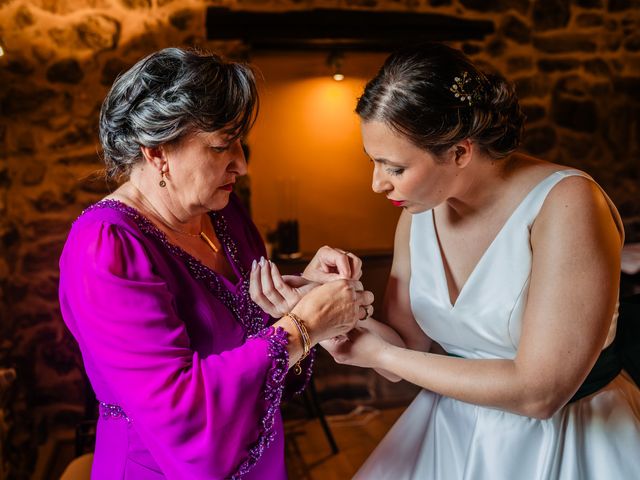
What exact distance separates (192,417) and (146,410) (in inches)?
3.3

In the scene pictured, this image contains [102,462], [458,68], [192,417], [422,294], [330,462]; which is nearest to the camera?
[192,417]

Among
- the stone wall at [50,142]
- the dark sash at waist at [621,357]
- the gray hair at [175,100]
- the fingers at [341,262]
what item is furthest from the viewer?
the stone wall at [50,142]

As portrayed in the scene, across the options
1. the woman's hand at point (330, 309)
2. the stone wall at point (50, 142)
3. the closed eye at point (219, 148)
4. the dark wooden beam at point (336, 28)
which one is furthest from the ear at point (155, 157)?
the dark wooden beam at point (336, 28)

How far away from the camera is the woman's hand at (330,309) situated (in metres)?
1.23

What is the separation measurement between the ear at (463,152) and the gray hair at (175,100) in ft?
1.44

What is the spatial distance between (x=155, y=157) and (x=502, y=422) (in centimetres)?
91

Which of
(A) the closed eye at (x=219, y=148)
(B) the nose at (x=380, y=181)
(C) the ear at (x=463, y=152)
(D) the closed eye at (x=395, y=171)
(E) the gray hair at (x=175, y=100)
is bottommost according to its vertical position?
(B) the nose at (x=380, y=181)

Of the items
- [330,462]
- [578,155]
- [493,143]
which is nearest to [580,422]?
[493,143]

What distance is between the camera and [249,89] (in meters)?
1.28

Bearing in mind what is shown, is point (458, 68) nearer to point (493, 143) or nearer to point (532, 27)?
point (493, 143)

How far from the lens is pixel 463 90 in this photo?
1.21 m

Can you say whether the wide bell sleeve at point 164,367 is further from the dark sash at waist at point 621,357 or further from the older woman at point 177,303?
the dark sash at waist at point 621,357

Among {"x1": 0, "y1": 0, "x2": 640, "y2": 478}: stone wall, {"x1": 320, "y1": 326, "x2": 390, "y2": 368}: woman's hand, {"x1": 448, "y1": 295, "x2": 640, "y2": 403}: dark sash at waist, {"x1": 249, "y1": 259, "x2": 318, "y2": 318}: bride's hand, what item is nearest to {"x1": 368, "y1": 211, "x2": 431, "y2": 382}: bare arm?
{"x1": 320, "y1": 326, "x2": 390, "y2": 368}: woman's hand

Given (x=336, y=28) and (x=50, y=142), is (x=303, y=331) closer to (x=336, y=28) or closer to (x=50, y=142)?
(x=50, y=142)
